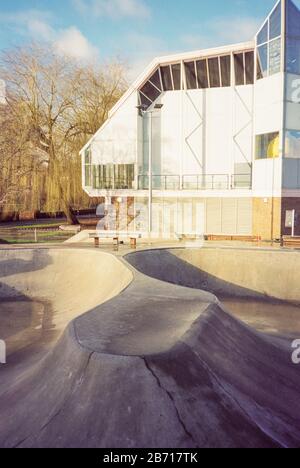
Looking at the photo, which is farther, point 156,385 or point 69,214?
point 69,214

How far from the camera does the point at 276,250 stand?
854 inches

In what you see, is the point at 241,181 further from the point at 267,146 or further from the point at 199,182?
the point at 267,146

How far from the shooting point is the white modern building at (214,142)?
27109mm

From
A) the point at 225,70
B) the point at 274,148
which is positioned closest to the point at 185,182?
the point at 274,148

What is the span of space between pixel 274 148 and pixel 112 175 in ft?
40.8

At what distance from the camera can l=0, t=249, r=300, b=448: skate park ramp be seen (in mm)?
5766

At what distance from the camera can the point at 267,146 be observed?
27969 mm

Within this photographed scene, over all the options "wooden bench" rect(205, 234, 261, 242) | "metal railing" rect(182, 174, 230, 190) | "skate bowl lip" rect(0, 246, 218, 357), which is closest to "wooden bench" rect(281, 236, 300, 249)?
"wooden bench" rect(205, 234, 261, 242)

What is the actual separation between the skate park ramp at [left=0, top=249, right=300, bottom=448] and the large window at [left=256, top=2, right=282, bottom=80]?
21.5m

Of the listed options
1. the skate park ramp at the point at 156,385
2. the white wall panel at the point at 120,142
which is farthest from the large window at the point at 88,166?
the skate park ramp at the point at 156,385

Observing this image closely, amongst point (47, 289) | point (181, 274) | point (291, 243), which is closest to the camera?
point (47, 289)
